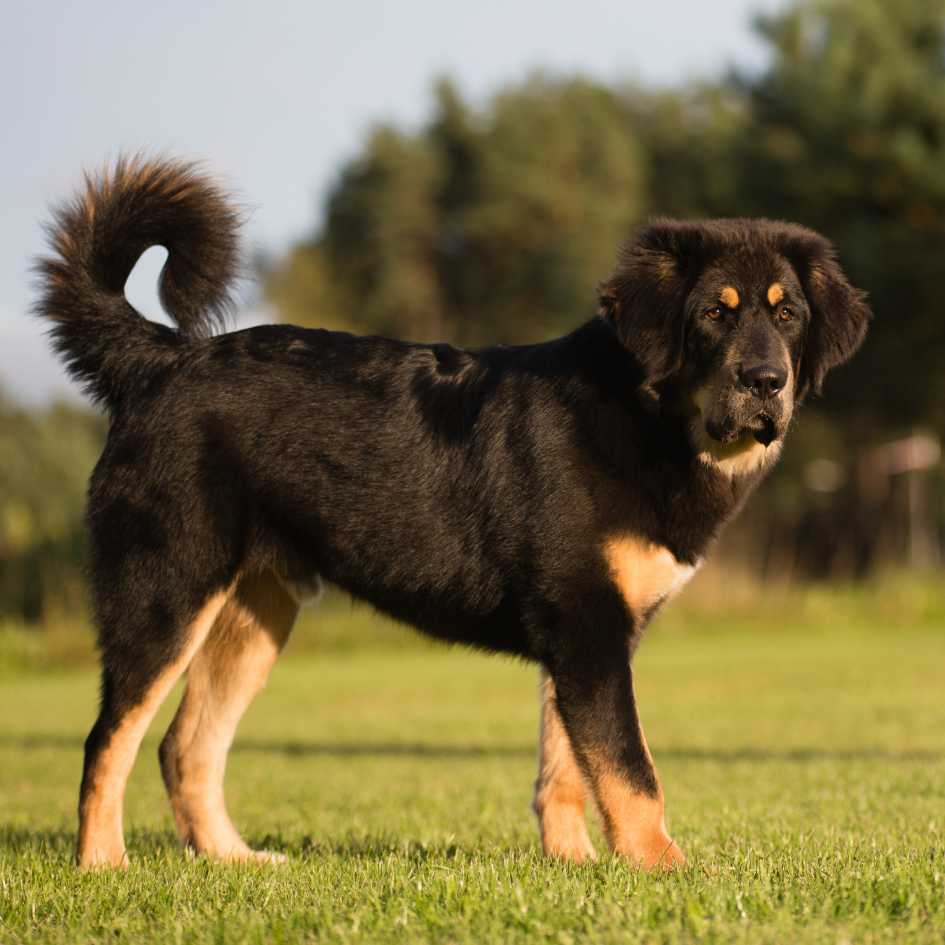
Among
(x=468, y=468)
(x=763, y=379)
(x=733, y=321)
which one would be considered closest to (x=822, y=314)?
(x=733, y=321)

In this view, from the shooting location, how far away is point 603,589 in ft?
15.5

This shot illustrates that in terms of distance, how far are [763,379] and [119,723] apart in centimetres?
261

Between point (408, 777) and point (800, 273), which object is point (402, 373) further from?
point (408, 777)

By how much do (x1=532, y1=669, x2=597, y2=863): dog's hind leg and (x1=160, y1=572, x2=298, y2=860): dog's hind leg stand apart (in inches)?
50.6

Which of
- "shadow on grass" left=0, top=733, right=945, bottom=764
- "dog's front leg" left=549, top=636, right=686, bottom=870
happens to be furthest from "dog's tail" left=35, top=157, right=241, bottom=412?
"shadow on grass" left=0, top=733, right=945, bottom=764

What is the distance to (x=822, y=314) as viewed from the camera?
5.04m

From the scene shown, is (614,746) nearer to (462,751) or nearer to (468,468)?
(468,468)

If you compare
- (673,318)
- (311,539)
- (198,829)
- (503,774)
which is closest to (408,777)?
(503,774)

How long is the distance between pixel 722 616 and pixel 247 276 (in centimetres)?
1912

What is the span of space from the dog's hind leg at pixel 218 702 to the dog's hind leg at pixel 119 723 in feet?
2.00

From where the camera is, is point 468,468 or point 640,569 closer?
point 640,569

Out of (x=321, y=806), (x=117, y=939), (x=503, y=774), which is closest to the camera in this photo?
(x=117, y=939)

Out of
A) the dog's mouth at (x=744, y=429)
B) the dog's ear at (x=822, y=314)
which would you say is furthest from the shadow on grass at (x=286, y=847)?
the dog's ear at (x=822, y=314)

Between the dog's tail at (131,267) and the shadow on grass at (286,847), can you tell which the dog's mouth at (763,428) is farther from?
the dog's tail at (131,267)
